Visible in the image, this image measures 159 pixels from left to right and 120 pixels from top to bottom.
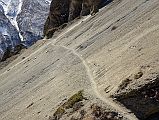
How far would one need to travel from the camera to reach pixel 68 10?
352 feet

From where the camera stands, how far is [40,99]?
3331 centimetres

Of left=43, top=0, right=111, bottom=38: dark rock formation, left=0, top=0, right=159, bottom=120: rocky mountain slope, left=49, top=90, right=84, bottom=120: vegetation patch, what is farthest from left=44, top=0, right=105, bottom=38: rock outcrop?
left=49, top=90, right=84, bottom=120: vegetation patch

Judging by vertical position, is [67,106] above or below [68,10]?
above

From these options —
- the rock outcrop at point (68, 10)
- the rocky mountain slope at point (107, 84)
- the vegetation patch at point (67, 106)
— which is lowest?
the rock outcrop at point (68, 10)

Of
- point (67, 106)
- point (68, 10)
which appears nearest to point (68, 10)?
point (68, 10)

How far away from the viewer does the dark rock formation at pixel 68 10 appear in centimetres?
8581

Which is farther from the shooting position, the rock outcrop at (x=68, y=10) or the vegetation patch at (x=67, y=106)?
the rock outcrop at (x=68, y=10)

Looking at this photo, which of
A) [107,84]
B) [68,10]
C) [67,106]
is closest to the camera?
[67,106]

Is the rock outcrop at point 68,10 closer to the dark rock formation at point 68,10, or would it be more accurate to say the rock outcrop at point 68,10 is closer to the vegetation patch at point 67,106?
the dark rock formation at point 68,10

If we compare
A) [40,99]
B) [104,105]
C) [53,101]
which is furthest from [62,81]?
[104,105]

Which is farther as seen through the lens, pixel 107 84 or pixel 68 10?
pixel 68 10

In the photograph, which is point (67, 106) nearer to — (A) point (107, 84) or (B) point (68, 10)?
(A) point (107, 84)

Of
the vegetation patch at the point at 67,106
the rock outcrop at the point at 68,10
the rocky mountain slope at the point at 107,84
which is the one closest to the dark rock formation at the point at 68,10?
the rock outcrop at the point at 68,10

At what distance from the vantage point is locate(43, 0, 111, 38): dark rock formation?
282 feet
